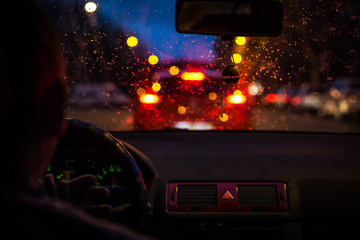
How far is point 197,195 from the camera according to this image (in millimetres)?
3539

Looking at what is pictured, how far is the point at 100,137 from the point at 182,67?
7.47 ft

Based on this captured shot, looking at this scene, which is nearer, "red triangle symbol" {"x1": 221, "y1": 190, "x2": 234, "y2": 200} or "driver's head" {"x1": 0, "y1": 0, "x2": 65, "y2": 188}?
"driver's head" {"x1": 0, "y1": 0, "x2": 65, "y2": 188}

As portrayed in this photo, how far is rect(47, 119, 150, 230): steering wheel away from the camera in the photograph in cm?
259

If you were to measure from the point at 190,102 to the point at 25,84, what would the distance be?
373 centimetres

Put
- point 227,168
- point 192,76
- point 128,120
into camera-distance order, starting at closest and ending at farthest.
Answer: point 227,168 < point 192,76 < point 128,120

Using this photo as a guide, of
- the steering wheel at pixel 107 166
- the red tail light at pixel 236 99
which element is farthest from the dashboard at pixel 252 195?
the red tail light at pixel 236 99

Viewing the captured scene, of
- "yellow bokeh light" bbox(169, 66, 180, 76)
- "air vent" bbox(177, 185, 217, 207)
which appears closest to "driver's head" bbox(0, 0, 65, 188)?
"air vent" bbox(177, 185, 217, 207)

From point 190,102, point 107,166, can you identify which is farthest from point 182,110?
point 107,166

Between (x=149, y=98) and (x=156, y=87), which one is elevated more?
(x=156, y=87)

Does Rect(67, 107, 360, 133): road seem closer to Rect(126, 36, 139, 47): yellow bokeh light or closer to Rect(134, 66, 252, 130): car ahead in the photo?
Rect(134, 66, 252, 130): car ahead

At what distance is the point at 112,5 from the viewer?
4.23m

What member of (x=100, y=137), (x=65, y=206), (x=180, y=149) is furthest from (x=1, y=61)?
(x=180, y=149)

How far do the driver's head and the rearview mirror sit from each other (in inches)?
73.0

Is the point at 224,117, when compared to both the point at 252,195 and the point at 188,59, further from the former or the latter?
the point at 252,195
